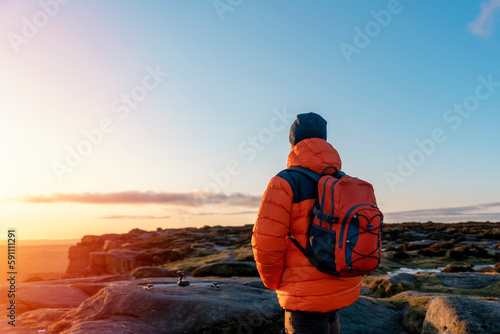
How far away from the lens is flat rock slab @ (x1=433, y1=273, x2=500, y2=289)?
13031mm

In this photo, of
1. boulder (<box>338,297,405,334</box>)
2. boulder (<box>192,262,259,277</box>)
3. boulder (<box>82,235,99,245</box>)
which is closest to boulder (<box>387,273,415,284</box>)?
boulder (<box>338,297,405,334</box>)

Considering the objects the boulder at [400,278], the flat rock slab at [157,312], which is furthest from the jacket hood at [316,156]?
the boulder at [400,278]

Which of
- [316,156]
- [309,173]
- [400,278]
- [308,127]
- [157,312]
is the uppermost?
[308,127]

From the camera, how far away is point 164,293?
7.37m

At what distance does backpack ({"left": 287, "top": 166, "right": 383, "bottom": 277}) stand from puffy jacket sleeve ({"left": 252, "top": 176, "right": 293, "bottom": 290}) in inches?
10.3

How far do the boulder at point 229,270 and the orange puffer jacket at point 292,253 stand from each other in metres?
10.6

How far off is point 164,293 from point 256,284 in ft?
10.6

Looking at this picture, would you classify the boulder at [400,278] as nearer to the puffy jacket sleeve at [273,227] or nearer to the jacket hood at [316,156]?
the jacket hood at [316,156]

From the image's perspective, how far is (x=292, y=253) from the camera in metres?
3.82

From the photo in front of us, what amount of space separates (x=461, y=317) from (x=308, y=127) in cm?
520

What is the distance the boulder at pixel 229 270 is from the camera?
46.2 ft

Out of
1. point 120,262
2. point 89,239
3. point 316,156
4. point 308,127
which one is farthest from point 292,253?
point 89,239

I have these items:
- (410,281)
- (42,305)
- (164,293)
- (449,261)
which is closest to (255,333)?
(164,293)

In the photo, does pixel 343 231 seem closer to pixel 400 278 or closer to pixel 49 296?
pixel 49 296
